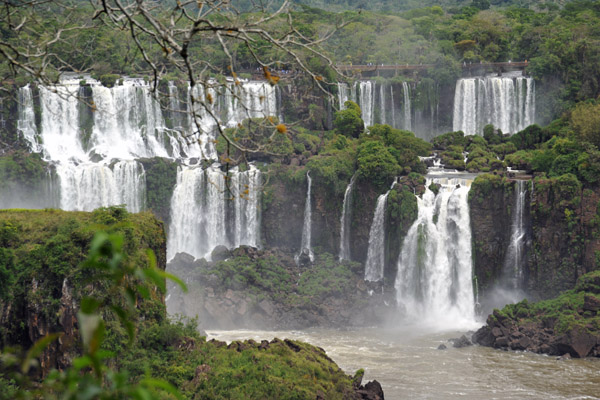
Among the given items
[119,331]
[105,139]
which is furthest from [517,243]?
[105,139]

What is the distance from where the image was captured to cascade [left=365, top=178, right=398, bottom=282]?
106 feet

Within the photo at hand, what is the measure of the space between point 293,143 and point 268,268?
7216 mm

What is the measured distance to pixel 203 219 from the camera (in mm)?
35031

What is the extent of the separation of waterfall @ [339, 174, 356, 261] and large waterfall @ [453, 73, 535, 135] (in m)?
10.6

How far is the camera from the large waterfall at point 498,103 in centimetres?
3997

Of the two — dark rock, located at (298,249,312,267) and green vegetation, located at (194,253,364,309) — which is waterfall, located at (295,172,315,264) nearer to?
dark rock, located at (298,249,312,267)

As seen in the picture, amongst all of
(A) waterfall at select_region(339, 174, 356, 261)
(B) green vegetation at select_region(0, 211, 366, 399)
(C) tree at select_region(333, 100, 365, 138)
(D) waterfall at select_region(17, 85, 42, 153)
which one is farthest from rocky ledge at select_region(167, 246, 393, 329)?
(B) green vegetation at select_region(0, 211, 366, 399)

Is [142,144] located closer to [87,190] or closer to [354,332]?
[87,190]

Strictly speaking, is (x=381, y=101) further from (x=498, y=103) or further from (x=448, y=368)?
(x=448, y=368)

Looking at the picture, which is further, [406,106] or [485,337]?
[406,106]

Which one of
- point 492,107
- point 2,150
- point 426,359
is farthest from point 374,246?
point 2,150

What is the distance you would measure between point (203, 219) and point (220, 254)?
3187 millimetres

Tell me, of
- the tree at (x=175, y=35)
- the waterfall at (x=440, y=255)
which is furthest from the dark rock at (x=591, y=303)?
the tree at (x=175, y=35)

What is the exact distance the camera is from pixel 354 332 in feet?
92.9
